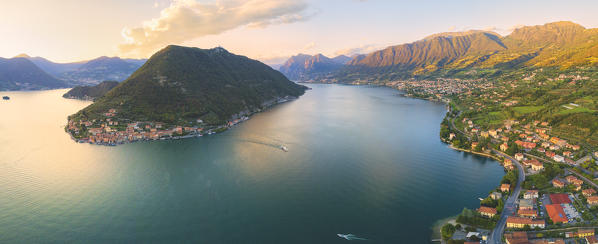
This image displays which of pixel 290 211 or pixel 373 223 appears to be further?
pixel 290 211

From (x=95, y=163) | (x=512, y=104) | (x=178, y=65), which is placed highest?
(x=178, y=65)

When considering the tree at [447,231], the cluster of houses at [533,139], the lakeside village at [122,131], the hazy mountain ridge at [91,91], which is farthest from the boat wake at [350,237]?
the hazy mountain ridge at [91,91]

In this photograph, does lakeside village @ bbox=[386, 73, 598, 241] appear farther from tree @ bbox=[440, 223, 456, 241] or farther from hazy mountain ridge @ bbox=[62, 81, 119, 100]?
hazy mountain ridge @ bbox=[62, 81, 119, 100]

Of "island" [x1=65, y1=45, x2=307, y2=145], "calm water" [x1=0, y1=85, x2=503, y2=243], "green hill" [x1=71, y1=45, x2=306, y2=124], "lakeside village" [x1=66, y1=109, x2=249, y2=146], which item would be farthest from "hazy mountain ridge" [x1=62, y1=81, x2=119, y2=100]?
"calm water" [x1=0, y1=85, x2=503, y2=243]

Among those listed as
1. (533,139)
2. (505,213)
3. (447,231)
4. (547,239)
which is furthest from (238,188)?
(533,139)

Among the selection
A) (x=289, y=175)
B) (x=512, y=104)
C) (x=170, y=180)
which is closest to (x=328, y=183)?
(x=289, y=175)

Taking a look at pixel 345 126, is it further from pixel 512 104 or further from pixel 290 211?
pixel 512 104

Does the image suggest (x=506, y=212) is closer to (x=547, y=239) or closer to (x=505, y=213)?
(x=505, y=213)
